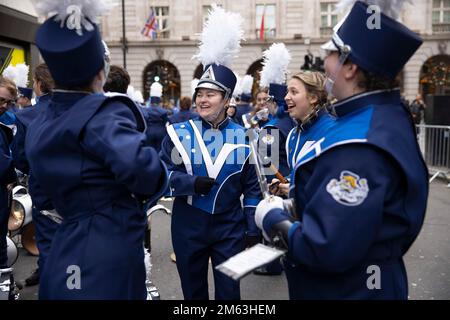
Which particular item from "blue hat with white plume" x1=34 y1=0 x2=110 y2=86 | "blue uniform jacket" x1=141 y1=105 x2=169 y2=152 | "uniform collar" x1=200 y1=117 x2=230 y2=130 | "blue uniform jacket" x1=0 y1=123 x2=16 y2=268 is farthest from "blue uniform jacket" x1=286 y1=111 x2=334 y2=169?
"blue uniform jacket" x1=141 y1=105 x2=169 y2=152

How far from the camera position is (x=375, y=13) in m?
1.97

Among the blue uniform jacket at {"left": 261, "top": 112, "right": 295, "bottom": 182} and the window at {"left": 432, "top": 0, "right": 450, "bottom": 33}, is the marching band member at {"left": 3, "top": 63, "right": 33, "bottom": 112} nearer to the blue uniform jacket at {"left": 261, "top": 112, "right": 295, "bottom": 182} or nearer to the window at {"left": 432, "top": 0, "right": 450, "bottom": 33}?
the blue uniform jacket at {"left": 261, "top": 112, "right": 295, "bottom": 182}

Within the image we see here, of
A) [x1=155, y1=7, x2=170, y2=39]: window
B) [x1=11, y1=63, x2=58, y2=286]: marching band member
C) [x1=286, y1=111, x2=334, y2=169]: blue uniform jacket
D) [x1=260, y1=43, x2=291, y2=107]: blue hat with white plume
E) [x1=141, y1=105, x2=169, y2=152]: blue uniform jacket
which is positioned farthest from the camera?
[x1=155, y1=7, x2=170, y2=39]: window

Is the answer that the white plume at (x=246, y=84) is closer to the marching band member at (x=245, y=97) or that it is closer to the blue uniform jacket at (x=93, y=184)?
the marching band member at (x=245, y=97)

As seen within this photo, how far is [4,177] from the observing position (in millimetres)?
4020

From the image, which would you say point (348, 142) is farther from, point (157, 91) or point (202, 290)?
point (157, 91)

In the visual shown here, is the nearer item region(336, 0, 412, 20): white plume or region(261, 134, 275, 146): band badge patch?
region(336, 0, 412, 20): white plume

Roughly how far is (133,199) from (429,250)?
201 inches

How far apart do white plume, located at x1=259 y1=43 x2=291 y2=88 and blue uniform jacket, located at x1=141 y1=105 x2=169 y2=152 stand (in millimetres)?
4303

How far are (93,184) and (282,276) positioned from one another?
3.75m

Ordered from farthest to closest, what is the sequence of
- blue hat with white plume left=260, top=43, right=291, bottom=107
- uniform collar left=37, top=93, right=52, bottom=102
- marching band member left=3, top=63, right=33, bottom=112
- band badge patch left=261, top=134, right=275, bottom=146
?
1. marching band member left=3, top=63, right=33, bottom=112
2. blue hat with white plume left=260, top=43, right=291, bottom=107
3. band badge patch left=261, top=134, right=275, bottom=146
4. uniform collar left=37, top=93, right=52, bottom=102

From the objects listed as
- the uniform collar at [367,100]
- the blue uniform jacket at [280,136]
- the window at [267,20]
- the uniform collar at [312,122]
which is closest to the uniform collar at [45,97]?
the uniform collar at [312,122]

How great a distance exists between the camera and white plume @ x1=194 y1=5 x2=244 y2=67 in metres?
3.92

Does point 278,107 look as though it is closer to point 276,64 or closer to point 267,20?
point 276,64
